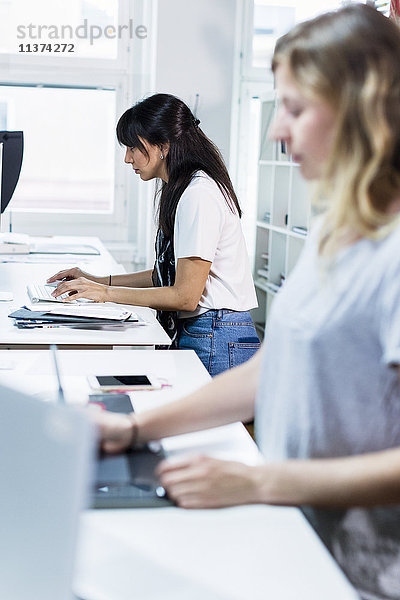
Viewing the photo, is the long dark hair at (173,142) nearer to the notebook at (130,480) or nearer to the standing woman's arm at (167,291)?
the standing woman's arm at (167,291)

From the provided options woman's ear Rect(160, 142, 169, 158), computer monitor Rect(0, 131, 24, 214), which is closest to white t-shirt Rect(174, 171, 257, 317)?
woman's ear Rect(160, 142, 169, 158)

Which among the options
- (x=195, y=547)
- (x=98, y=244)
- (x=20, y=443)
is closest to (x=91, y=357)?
(x=195, y=547)

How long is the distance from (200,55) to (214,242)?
2376 millimetres

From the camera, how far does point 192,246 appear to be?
7.32 feet

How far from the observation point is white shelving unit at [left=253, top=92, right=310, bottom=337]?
4.25 metres

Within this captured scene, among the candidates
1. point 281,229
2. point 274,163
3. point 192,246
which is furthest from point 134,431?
point 274,163

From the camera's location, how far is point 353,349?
85 centimetres

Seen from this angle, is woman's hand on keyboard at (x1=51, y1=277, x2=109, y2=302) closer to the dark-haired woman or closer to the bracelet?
the dark-haired woman

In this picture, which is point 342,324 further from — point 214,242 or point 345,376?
point 214,242

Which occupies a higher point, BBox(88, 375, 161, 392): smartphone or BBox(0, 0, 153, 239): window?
BBox(0, 0, 153, 239): window

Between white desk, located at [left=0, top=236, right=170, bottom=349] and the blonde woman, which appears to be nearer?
the blonde woman

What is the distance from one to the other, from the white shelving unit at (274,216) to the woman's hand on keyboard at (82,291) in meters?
1.92

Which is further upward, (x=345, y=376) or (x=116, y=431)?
(x=345, y=376)

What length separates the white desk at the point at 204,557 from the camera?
842 millimetres
